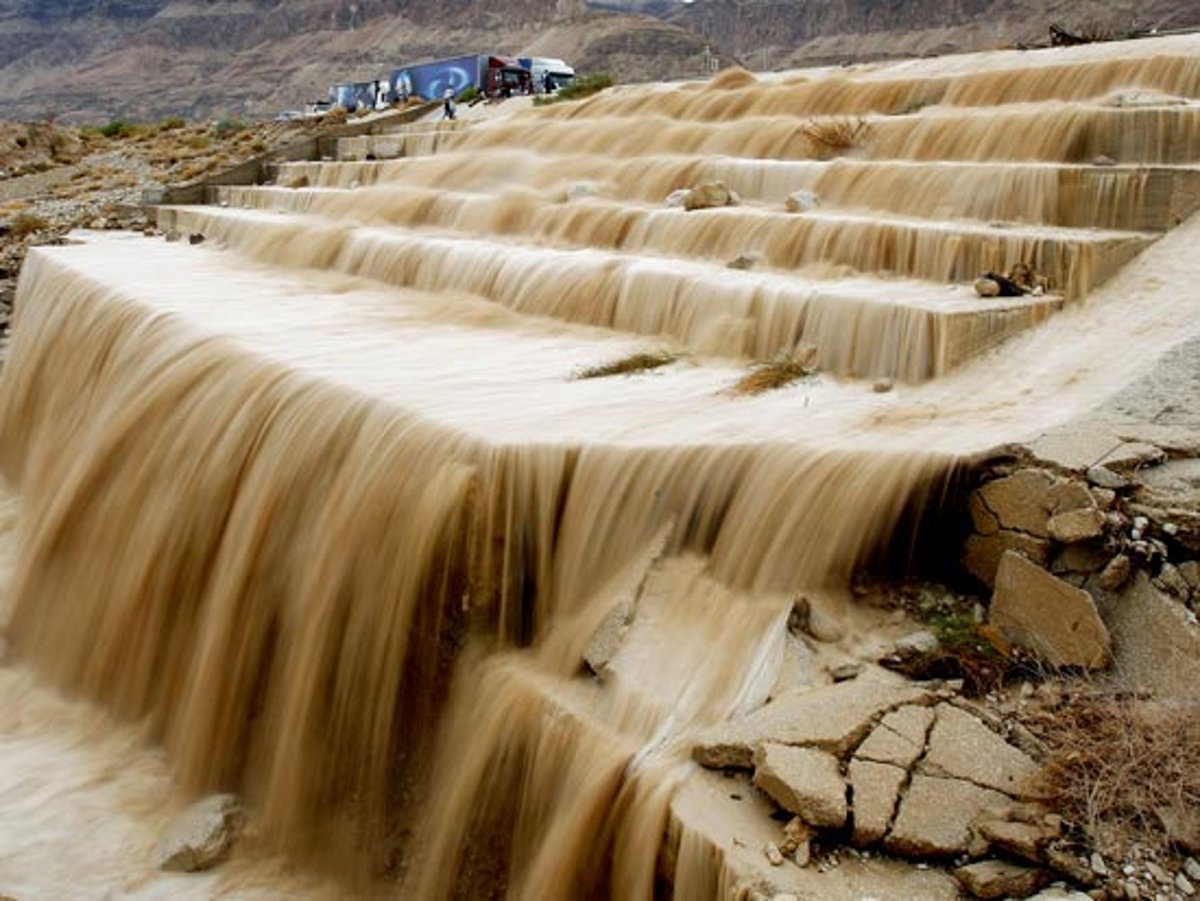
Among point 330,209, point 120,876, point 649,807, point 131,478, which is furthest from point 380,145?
point 649,807

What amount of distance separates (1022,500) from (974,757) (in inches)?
52.6

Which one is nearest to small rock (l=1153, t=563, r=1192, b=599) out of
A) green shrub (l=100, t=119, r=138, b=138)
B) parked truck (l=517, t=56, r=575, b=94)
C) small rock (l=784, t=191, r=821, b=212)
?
small rock (l=784, t=191, r=821, b=212)

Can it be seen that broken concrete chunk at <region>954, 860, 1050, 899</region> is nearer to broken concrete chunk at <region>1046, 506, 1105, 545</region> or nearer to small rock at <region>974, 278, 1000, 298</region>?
broken concrete chunk at <region>1046, 506, 1105, 545</region>

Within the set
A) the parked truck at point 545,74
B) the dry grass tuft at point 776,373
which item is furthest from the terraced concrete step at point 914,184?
the parked truck at point 545,74

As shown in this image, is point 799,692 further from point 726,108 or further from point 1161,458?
point 726,108

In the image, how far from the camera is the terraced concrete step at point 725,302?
6801 mm

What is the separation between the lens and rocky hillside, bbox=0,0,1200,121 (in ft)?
202

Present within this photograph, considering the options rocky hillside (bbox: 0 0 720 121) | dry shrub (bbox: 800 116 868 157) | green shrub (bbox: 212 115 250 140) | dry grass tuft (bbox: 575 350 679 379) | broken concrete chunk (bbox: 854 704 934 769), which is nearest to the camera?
broken concrete chunk (bbox: 854 704 934 769)

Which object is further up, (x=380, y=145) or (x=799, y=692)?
(x=380, y=145)

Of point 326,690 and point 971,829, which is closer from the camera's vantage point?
point 971,829

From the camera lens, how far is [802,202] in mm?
9758

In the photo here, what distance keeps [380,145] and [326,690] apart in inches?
585

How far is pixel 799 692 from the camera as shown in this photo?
14.5 ft

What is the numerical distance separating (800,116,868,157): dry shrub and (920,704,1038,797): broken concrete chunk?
321 inches
